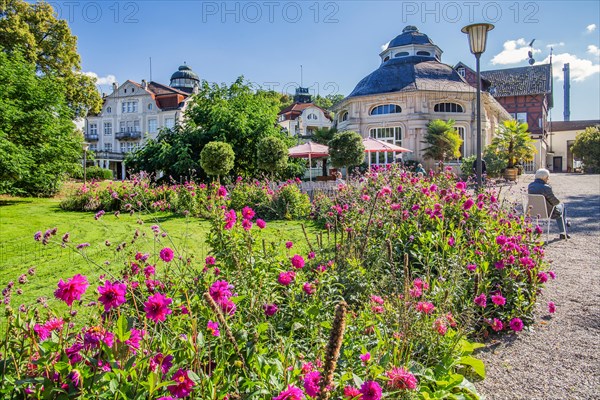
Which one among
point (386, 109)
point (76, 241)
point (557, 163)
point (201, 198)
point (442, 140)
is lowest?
point (76, 241)

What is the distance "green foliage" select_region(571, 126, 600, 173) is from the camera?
40.3m

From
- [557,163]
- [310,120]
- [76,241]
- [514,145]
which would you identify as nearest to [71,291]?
[76,241]

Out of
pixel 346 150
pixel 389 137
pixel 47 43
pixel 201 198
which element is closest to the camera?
pixel 201 198

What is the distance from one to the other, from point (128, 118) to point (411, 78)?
37.9 metres

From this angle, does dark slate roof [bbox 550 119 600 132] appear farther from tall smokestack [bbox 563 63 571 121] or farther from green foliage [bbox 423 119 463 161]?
green foliage [bbox 423 119 463 161]

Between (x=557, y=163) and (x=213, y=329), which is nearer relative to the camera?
(x=213, y=329)

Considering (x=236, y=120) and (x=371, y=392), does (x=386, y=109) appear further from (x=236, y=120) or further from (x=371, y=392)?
(x=371, y=392)

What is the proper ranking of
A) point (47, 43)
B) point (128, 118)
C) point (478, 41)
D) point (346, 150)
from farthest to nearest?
point (128, 118) < point (47, 43) < point (346, 150) < point (478, 41)

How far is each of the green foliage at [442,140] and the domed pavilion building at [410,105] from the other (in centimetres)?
158

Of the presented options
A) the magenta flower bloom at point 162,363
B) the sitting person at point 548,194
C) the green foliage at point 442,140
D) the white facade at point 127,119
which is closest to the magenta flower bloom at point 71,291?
the magenta flower bloom at point 162,363

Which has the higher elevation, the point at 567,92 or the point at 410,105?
the point at 567,92

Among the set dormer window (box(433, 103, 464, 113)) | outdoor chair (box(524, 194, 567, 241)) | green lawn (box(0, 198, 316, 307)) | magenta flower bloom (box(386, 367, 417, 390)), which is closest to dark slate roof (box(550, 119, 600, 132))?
dormer window (box(433, 103, 464, 113))

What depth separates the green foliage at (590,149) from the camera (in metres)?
40.3

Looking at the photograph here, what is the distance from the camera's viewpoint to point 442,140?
29.3 metres
